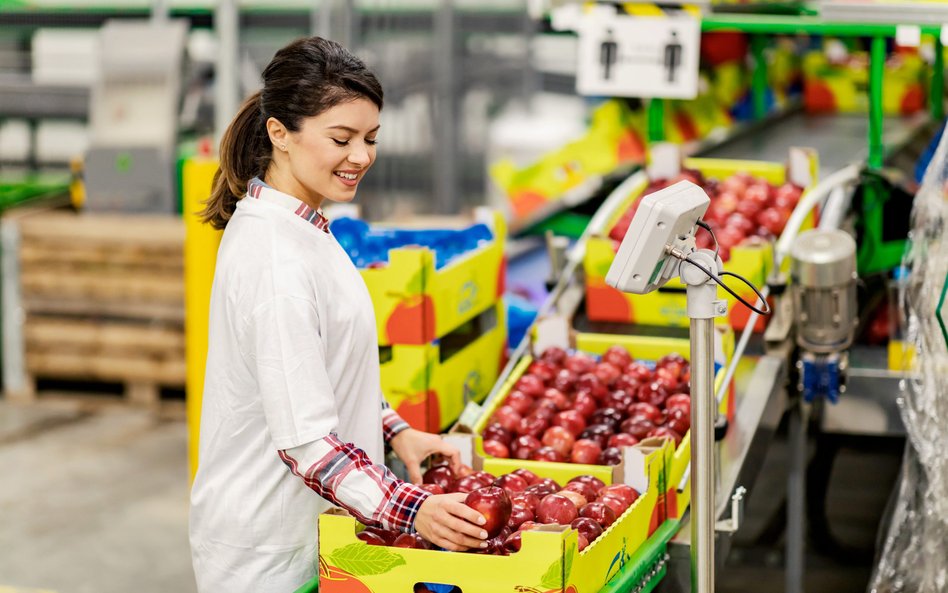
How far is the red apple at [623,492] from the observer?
277cm

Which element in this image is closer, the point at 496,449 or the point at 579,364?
the point at 496,449

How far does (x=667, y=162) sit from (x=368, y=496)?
2699mm

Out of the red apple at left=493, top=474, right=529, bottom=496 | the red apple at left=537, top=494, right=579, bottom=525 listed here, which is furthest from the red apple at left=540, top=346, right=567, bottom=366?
the red apple at left=537, top=494, right=579, bottom=525

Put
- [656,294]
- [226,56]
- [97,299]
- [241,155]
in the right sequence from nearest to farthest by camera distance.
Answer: [241,155] < [656,294] < [226,56] < [97,299]

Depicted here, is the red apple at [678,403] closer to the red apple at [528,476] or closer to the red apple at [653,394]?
the red apple at [653,394]

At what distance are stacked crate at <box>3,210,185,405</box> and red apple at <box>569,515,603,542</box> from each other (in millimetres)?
4381

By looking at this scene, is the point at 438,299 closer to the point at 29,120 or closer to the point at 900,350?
the point at 900,350

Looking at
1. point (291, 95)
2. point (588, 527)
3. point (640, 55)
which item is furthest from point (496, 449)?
point (640, 55)

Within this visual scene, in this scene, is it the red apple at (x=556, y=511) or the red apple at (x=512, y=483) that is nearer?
the red apple at (x=556, y=511)

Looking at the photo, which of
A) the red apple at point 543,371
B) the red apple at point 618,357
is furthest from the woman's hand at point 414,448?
the red apple at point 618,357

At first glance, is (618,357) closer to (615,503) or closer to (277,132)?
(615,503)

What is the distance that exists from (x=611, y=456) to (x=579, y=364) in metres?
0.64

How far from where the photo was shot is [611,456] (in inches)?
123

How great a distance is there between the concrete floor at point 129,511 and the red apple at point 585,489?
178cm
